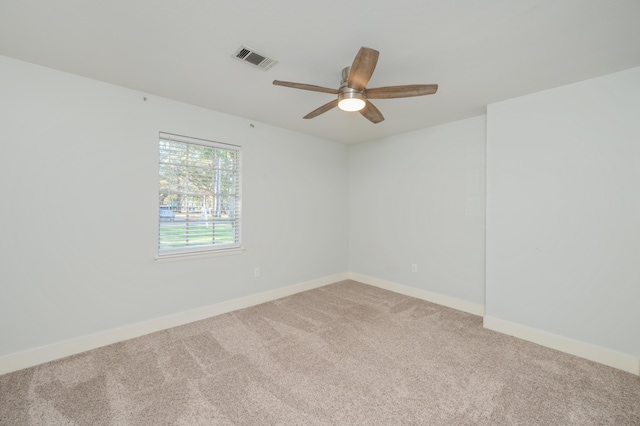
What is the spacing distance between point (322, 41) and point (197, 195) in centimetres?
226

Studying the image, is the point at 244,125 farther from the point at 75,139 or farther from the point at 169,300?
the point at 169,300

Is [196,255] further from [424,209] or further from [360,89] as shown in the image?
[424,209]

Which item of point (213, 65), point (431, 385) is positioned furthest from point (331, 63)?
point (431, 385)

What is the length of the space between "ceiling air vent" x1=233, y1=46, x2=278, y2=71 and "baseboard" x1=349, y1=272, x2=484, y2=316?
3549mm

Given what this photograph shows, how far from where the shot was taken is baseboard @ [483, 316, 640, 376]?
2.27 m

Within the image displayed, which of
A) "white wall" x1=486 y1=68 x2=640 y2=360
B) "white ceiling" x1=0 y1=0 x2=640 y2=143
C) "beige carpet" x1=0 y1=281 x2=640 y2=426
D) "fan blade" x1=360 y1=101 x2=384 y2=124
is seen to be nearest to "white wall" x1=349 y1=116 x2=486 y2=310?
"white wall" x1=486 y1=68 x2=640 y2=360

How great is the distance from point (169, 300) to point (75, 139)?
1.83m

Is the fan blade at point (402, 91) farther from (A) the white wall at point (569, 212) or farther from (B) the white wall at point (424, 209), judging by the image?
(B) the white wall at point (424, 209)

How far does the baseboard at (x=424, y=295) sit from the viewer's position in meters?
3.47

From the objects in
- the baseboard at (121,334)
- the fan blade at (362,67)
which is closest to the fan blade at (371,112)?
the fan blade at (362,67)

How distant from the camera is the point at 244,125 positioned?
3609 mm

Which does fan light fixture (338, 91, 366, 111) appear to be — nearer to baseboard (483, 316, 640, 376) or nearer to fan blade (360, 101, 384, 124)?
fan blade (360, 101, 384, 124)

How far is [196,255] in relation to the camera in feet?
10.5

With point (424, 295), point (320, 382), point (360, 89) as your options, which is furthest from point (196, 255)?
point (424, 295)
